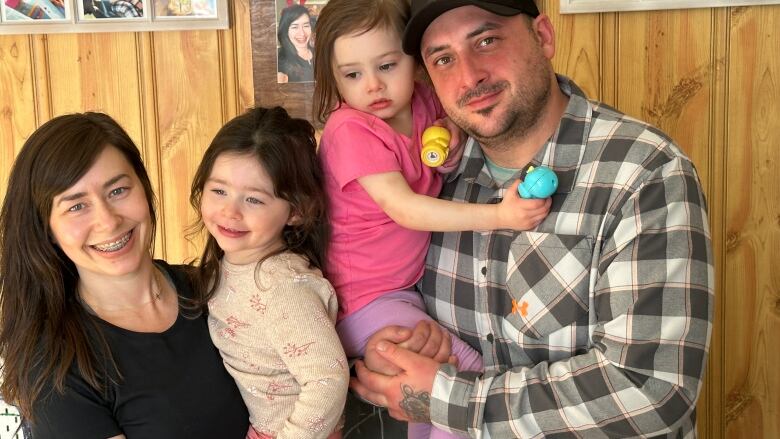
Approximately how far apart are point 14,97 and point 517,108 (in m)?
2.27

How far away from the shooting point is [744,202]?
2748 mm

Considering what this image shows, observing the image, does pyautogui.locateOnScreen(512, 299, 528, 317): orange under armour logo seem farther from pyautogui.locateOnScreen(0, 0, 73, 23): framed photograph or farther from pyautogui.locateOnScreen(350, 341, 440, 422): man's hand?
pyautogui.locateOnScreen(0, 0, 73, 23): framed photograph

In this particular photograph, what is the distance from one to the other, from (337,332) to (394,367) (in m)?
0.19

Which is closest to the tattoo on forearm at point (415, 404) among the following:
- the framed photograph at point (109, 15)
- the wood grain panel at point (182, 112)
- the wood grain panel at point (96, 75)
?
the wood grain panel at point (182, 112)

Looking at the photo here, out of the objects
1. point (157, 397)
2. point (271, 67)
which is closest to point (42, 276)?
point (157, 397)

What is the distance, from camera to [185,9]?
9.58 feet

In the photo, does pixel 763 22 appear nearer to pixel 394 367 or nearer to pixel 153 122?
pixel 394 367

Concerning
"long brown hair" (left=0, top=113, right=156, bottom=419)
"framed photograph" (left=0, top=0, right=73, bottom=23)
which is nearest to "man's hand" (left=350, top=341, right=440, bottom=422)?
"long brown hair" (left=0, top=113, right=156, bottom=419)

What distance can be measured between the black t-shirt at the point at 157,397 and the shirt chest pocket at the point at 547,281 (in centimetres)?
66

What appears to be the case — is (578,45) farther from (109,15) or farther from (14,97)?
(14,97)

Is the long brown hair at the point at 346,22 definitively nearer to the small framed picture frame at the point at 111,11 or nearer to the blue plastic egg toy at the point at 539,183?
the blue plastic egg toy at the point at 539,183

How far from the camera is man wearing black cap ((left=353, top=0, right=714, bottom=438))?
56.4 inches

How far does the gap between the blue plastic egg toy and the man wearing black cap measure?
0.07m

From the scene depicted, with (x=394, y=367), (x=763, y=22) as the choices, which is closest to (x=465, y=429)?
(x=394, y=367)
